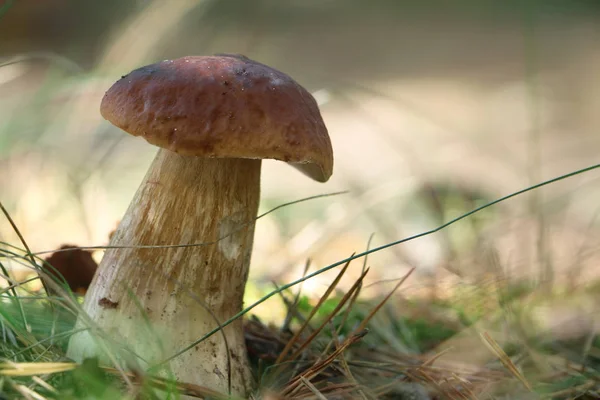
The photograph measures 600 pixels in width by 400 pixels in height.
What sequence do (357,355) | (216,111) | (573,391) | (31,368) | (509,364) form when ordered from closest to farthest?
(31,368)
(216,111)
(573,391)
(509,364)
(357,355)

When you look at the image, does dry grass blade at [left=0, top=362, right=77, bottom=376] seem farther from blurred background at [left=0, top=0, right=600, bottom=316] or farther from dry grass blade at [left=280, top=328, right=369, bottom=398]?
blurred background at [left=0, top=0, right=600, bottom=316]

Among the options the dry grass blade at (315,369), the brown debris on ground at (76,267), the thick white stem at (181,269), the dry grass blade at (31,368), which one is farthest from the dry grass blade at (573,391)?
the brown debris on ground at (76,267)

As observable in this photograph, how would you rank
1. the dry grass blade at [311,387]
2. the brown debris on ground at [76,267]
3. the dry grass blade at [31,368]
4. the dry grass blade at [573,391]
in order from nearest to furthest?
the dry grass blade at [31,368]
the dry grass blade at [311,387]
the dry grass blade at [573,391]
the brown debris on ground at [76,267]

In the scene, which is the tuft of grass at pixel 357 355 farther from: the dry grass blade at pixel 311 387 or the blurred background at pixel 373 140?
the blurred background at pixel 373 140

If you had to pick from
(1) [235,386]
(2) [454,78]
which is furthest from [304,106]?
(2) [454,78]

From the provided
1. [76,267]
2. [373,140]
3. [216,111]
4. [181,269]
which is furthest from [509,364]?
[373,140]

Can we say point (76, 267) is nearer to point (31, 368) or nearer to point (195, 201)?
point (195, 201)

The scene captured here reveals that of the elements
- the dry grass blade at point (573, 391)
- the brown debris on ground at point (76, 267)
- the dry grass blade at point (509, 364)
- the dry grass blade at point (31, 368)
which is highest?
the brown debris on ground at point (76, 267)

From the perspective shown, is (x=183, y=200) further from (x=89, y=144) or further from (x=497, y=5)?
(x=497, y=5)
